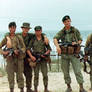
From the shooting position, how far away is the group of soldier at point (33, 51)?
7.92 metres

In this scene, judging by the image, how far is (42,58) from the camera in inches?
323

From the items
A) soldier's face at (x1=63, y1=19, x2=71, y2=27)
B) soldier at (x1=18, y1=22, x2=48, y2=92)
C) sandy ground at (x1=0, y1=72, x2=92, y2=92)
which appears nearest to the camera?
soldier's face at (x1=63, y1=19, x2=71, y2=27)

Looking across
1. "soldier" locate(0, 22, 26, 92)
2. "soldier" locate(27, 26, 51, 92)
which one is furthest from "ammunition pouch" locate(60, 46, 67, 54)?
"soldier" locate(0, 22, 26, 92)

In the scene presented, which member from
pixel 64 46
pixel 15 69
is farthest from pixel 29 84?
pixel 64 46

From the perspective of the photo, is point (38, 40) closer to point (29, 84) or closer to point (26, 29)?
point (26, 29)

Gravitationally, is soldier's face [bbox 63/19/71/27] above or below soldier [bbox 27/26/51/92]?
above

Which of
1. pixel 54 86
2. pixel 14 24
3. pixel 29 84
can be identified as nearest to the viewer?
pixel 14 24

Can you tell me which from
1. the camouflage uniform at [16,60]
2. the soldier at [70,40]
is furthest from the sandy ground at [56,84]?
the camouflage uniform at [16,60]

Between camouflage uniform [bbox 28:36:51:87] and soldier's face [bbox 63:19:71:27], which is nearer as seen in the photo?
soldier's face [bbox 63:19:71:27]

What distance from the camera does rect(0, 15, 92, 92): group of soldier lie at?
26.0ft

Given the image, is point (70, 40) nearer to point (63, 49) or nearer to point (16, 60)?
point (63, 49)

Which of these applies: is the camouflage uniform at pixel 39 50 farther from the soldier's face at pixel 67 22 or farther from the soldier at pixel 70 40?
the soldier's face at pixel 67 22

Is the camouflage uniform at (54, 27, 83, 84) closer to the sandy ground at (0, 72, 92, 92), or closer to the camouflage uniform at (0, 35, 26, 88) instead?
the camouflage uniform at (0, 35, 26, 88)

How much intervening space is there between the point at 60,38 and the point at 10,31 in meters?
1.29
